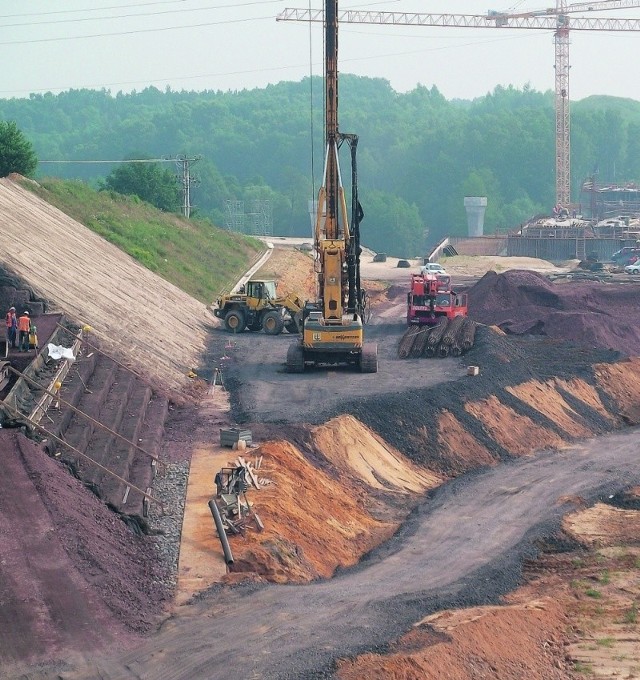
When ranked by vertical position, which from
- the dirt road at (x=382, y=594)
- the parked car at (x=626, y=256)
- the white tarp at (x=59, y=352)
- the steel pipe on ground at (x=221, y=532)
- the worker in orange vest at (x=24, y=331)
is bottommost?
the dirt road at (x=382, y=594)

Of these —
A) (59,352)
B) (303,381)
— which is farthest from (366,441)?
(59,352)

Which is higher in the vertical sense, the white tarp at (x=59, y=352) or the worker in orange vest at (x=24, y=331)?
the worker in orange vest at (x=24, y=331)

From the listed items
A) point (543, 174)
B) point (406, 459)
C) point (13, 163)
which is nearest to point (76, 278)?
point (406, 459)

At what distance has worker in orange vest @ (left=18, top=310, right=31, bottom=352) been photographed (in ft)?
109

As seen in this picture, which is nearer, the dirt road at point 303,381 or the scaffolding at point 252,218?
the dirt road at point 303,381

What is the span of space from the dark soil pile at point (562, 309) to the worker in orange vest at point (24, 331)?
27.2 m

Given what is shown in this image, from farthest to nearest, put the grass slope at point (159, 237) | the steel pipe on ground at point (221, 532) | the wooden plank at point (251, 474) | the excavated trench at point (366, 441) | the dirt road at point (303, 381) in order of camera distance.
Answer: the grass slope at point (159, 237), the dirt road at point (303, 381), the wooden plank at point (251, 474), the steel pipe on ground at point (221, 532), the excavated trench at point (366, 441)

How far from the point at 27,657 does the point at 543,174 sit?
574 ft

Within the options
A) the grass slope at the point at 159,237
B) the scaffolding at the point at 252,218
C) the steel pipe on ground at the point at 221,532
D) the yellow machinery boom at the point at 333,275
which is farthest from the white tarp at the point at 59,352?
the scaffolding at the point at 252,218

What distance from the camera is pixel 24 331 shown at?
33281 mm

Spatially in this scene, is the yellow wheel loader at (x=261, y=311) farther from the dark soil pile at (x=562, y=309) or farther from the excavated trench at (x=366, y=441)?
the dark soil pile at (x=562, y=309)

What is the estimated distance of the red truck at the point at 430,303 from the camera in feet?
175

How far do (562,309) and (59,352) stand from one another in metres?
36.4

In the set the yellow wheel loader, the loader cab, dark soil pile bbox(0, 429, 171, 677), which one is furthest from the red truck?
dark soil pile bbox(0, 429, 171, 677)
